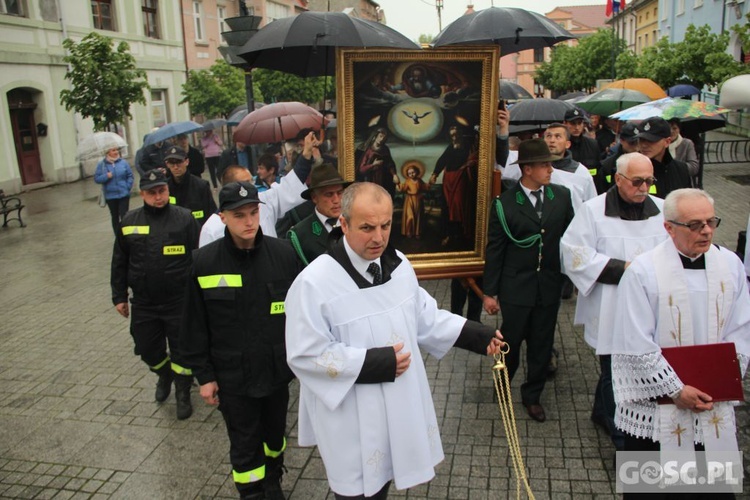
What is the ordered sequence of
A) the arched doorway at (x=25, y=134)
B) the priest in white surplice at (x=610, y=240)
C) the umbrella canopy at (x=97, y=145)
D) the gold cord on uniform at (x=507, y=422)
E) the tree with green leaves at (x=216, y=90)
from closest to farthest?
the gold cord on uniform at (x=507, y=422), the priest in white surplice at (x=610, y=240), the umbrella canopy at (x=97, y=145), the arched doorway at (x=25, y=134), the tree with green leaves at (x=216, y=90)

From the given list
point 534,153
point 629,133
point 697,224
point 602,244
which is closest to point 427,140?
point 534,153

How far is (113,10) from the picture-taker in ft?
85.1

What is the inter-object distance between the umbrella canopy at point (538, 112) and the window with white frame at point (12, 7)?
17158 mm

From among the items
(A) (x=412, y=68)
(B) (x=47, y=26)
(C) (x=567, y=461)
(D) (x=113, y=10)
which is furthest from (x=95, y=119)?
(C) (x=567, y=461)

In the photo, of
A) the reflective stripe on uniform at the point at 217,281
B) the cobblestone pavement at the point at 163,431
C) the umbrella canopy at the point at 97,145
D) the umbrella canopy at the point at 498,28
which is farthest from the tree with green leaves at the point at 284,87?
the reflective stripe on uniform at the point at 217,281

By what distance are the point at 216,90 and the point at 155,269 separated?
689 inches

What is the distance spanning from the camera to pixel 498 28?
5.60 meters

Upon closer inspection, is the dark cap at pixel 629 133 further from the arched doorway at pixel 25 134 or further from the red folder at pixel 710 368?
the arched doorway at pixel 25 134

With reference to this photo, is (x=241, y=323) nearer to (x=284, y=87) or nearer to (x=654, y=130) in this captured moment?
(x=654, y=130)

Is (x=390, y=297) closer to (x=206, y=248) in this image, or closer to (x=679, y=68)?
(x=206, y=248)

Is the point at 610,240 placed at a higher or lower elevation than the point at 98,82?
lower

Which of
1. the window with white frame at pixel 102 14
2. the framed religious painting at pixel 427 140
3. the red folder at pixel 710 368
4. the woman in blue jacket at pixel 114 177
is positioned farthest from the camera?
the window with white frame at pixel 102 14

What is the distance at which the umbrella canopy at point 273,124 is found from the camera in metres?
8.97

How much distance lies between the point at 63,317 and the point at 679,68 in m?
18.9
